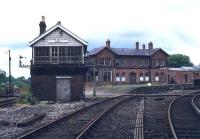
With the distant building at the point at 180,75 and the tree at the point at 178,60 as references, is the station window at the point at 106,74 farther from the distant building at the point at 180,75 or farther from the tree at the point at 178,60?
the tree at the point at 178,60

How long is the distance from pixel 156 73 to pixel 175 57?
136ft

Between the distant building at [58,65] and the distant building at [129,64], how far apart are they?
3195cm

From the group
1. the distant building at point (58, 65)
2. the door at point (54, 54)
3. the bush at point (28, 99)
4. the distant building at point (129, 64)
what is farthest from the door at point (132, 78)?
the bush at point (28, 99)

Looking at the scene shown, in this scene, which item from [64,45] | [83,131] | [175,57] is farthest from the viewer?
[175,57]

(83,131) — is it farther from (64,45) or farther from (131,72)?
(131,72)

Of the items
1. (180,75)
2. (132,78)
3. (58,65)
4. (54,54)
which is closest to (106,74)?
(132,78)

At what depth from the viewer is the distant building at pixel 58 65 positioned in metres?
38.7

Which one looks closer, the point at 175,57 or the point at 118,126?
the point at 118,126

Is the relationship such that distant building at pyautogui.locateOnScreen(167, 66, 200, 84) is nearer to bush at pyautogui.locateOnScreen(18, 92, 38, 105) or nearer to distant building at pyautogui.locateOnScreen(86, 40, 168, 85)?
distant building at pyautogui.locateOnScreen(86, 40, 168, 85)

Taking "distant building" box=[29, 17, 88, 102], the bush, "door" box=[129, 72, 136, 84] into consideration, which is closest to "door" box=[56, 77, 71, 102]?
"distant building" box=[29, 17, 88, 102]

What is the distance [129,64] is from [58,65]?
39650 mm

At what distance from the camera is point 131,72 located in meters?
77.7

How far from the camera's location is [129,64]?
77.9m

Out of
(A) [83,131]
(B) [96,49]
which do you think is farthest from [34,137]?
(B) [96,49]
